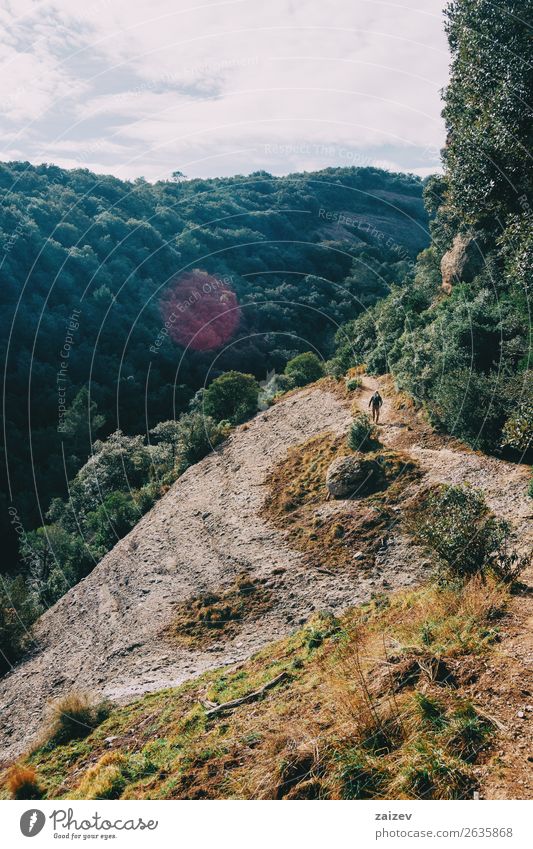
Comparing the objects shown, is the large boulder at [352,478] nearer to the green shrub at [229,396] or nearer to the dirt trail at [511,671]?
the dirt trail at [511,671]

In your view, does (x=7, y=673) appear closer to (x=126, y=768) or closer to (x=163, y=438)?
Result: (x=126, y=768)

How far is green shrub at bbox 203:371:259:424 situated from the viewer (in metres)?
42.7

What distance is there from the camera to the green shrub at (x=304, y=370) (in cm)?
4669

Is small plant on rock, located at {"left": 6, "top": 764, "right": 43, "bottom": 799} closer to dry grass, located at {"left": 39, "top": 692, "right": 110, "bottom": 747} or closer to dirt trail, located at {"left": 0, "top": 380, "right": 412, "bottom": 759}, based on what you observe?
dry grass, located at {"left": 39, "top": 692, "right": 110, "bottom": 747}

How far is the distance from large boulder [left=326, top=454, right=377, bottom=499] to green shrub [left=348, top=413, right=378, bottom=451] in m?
2.20

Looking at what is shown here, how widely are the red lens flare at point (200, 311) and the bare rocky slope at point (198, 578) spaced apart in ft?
130

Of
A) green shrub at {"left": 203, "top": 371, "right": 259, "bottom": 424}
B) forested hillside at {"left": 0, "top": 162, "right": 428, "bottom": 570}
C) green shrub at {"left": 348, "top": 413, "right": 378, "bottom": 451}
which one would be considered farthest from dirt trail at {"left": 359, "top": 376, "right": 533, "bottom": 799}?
forested hillside at {"left": 0, "top": 162, "right": 428, "bottom": 570}

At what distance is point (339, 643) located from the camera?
36.9 ft

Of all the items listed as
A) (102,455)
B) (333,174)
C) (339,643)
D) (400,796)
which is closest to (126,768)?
(339,643)

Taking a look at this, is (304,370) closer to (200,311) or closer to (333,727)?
(200,311)

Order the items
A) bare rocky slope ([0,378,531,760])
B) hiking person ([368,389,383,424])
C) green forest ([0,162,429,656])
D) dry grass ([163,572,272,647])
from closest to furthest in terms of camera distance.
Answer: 1. bare rocky slope ([0,378,531,760])
2. dry grass ([163,572,272,647])
3. hiking person ([368,389,383,424])
4. green forest ([0,162,429,656])

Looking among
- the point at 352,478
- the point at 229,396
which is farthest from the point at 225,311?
the point at 352,478

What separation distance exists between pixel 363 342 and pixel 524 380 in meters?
27.2

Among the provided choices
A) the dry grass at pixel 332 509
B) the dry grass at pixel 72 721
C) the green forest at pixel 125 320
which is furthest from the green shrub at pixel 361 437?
the dry grass at pixel 72 721
